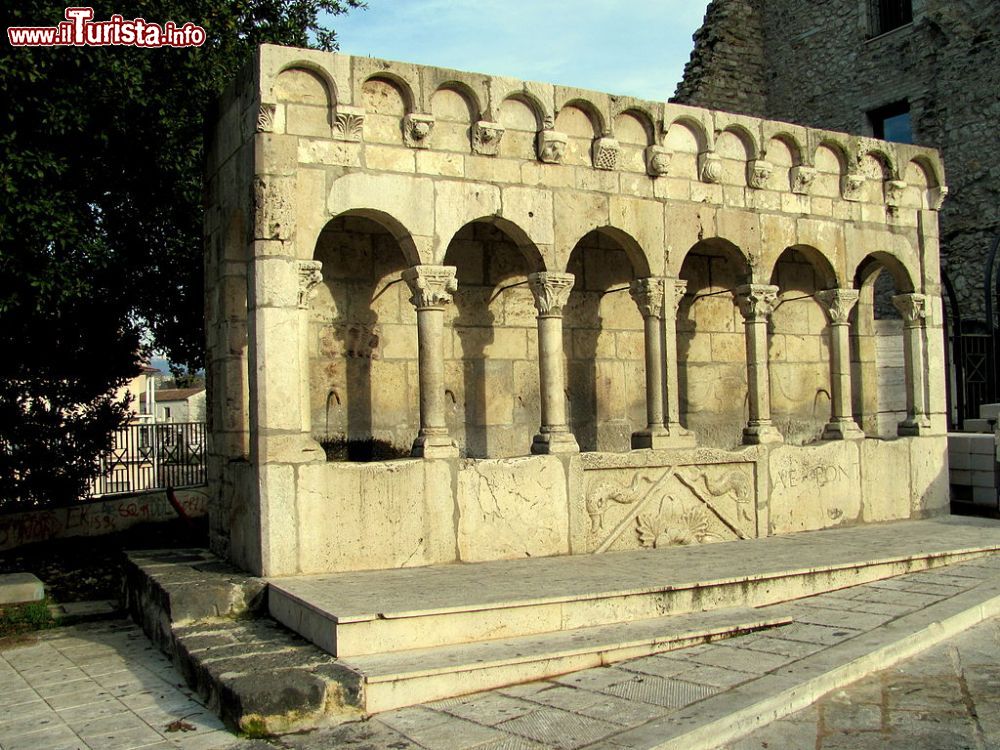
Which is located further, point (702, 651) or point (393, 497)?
point (393, 497)

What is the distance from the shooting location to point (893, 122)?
1986 centimetres

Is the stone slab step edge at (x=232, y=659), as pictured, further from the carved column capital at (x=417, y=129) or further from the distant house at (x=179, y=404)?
the distant house at (x=179, y=404)

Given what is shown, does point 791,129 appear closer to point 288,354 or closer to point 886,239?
point 886,239

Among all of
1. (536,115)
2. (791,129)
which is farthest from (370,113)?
(791,129)

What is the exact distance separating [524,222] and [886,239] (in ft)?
15.5

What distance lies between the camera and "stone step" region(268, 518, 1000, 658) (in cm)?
558

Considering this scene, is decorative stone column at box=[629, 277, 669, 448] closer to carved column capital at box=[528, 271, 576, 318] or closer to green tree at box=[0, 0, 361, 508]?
carved column capital at box=[528, 271, 576, 318]

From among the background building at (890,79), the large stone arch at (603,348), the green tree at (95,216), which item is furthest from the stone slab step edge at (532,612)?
the background building at (890,79)

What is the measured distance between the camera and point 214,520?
8.27 metres

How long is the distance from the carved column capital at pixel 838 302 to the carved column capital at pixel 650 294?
93.1 inches

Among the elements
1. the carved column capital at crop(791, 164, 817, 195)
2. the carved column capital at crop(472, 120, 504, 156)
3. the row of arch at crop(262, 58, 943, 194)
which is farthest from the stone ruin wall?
the carved column capital at crop(472, 120, 504, 156)

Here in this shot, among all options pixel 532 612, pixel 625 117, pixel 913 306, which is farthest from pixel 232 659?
pixel 913 306

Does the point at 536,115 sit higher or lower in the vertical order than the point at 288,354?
higher

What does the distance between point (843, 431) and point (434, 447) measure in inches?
188
